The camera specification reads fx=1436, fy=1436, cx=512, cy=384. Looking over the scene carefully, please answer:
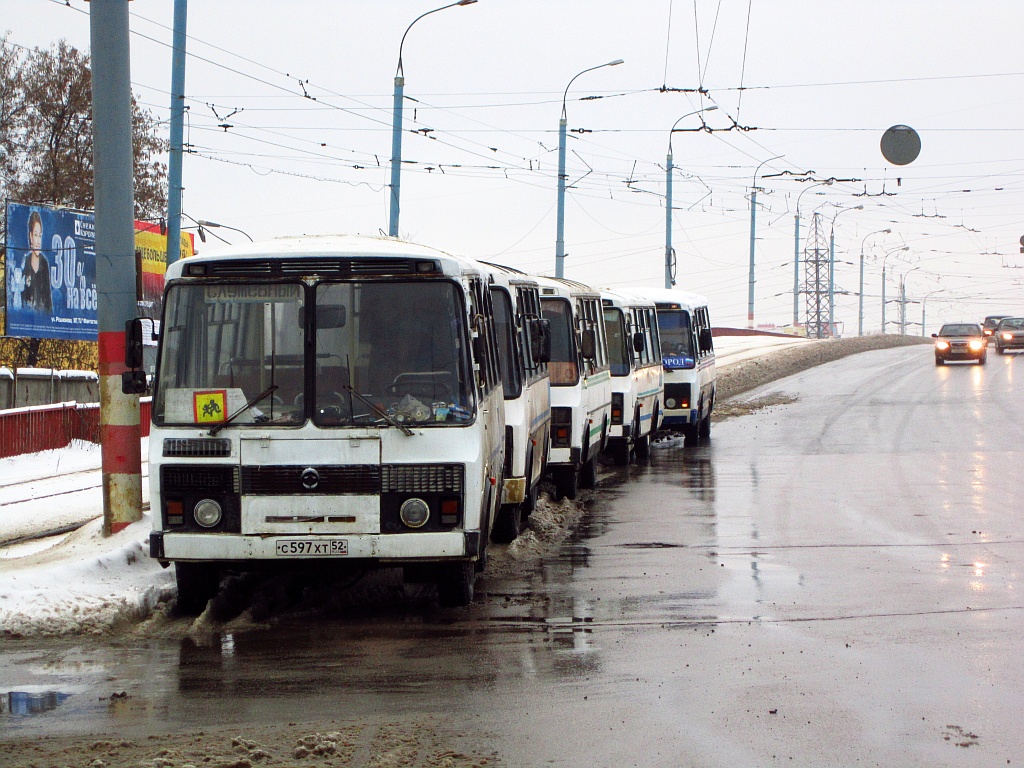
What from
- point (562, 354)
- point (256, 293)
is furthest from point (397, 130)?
point (256, 293)

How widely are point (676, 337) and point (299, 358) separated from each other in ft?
55.4

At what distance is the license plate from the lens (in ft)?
28.6

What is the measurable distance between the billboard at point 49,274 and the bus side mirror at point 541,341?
2004 centimetres

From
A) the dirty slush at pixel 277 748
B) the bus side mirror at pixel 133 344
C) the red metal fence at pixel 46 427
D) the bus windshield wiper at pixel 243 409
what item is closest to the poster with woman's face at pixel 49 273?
the red metal fence at pixel 46 427

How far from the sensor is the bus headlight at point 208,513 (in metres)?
8.78

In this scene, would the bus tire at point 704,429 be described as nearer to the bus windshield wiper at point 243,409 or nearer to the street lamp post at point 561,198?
the street lamp post at point 561,198

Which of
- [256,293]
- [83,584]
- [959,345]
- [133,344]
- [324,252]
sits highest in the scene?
[324,252]

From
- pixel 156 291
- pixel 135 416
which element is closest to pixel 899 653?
pixel 135 416

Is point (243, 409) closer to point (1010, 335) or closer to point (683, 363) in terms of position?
point (683, 363)

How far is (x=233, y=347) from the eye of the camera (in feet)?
29.1

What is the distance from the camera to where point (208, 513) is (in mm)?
8781

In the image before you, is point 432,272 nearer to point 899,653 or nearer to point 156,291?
point 899,653

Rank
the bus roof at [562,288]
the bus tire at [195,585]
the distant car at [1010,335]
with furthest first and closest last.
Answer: the distant car at [1010,335] < the bus roof at [562,288] < the bus tire at [195,585]

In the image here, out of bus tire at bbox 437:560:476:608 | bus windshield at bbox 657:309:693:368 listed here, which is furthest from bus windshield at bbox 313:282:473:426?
bus windshield at bbox 657:309:693:368
